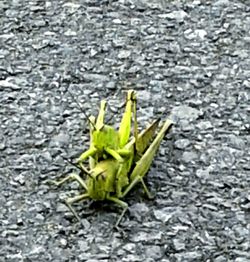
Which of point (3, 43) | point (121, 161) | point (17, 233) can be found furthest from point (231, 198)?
point (3, 43)

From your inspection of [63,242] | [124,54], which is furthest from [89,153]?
[124,54]

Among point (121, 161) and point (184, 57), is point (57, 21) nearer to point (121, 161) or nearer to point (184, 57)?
point (184, 57)

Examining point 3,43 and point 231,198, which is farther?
point 3,43

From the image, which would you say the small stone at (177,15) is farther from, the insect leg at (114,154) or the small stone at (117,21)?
the insect leg at (114,154)

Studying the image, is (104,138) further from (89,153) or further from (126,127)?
(126,127)

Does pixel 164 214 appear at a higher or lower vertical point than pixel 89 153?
lower
